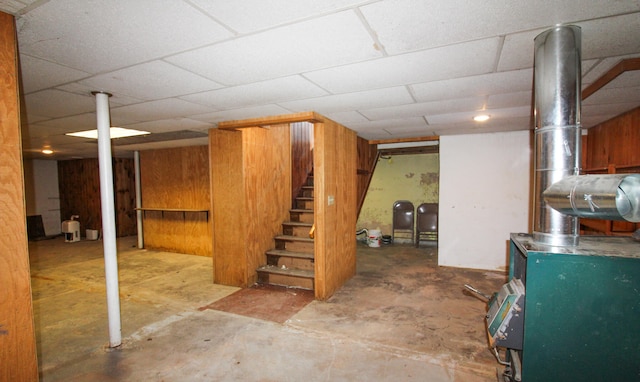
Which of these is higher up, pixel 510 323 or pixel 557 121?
pixel 557 121

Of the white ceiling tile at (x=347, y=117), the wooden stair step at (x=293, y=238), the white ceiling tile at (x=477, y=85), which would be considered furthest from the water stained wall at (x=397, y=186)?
the white ceiling tile at (x=477, y=85)

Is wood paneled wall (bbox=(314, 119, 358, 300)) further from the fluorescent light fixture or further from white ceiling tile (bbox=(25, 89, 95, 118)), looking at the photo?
the fluorescent light fixture

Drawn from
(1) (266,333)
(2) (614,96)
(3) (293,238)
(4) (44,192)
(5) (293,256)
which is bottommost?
(1) (266,333)

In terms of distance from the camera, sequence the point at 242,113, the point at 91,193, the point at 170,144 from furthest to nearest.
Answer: the point at 91,193 → the point at 170,144 → the point at 242,113

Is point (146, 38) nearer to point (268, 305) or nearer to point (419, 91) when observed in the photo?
point (419, 91)

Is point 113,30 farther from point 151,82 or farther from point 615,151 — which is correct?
point 615,151

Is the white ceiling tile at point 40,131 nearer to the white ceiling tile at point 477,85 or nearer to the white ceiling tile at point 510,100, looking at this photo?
the white ceiling tile at point 477,85

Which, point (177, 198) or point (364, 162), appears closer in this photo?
point (364, 162)

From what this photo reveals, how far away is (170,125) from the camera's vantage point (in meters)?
3.88

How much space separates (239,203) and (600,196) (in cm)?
353

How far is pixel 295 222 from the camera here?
482 centimetres

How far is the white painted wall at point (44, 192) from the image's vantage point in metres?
8.08

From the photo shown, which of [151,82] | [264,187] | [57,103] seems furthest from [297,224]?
[57,103]

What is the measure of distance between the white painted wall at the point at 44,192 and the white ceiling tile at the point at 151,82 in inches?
327
